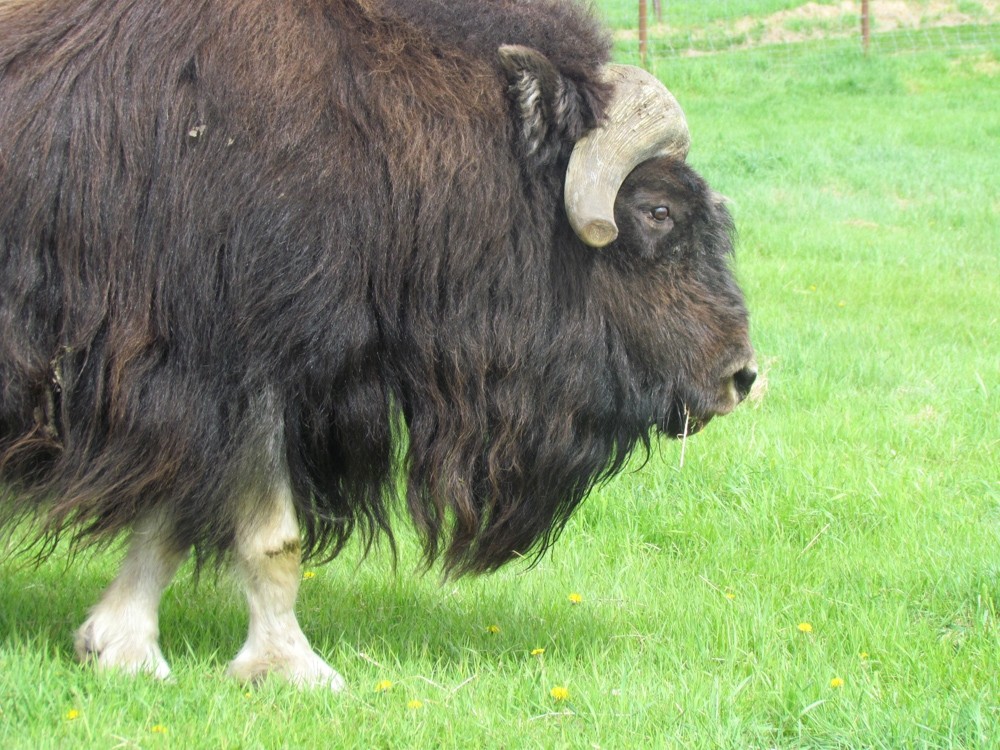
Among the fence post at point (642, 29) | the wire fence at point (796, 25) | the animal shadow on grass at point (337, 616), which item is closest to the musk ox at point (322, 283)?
the animal shadow on grass at point (337, 616)

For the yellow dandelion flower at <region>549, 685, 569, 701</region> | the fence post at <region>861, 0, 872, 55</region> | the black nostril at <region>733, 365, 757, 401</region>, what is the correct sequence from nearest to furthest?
the yellow dandelion flower at <region>549, 685, 569, 701</region>
the black nostril at <region>733, 365, 757, 401</region>
the fence post at <region>861, 0, 872, 55</region>

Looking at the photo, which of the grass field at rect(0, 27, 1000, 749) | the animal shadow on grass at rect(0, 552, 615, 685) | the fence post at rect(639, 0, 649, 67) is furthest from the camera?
the fence post at rect(639, 0, 649, 67)

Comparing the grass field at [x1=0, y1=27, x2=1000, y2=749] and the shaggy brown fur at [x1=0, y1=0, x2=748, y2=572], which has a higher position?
the shaggy brown fur at [x1=0, y1=0, x2=748, y2=572]

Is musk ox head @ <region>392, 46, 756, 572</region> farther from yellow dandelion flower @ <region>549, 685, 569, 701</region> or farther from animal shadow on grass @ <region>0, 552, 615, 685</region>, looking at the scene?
yellow dandelion flower @ <region>549, 685, 569, 701</region>

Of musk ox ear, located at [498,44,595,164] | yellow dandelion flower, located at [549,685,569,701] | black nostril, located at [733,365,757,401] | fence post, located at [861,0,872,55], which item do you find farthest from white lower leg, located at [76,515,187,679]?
fence post, located at [861,0,872,55]

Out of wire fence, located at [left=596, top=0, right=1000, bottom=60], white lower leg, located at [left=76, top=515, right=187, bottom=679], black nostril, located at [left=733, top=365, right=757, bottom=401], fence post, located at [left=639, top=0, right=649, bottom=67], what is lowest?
wire fence, located at [left=596, top=0, right=1000, bottom=60]

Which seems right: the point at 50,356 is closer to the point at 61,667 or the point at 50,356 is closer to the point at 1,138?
the point at 1,138

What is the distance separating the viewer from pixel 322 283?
8.97 ft

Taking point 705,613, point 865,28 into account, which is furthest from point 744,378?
point 865,28

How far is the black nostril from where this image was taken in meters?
3.29

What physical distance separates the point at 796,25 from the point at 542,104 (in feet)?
58.1

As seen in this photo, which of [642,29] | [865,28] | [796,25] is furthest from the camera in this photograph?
[796,25]

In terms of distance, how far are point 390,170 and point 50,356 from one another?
2.72ft

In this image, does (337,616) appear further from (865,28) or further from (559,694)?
(865,28)
